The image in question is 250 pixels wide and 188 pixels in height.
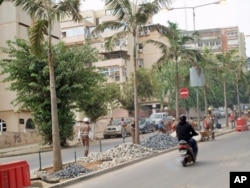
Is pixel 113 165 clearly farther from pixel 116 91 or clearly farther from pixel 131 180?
pixel 116 91

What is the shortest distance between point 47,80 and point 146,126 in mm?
16947

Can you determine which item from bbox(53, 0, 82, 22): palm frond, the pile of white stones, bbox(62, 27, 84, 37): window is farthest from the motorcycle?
bbox(62, 27, 84, 37): window

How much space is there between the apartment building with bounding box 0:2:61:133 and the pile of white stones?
23.7 m

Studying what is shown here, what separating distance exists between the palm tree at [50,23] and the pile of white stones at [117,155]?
2.21 ft

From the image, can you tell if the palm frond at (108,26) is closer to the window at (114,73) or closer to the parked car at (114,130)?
the parked car at (114,130)

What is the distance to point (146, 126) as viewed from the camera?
41.3m

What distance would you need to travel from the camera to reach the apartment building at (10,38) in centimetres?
4159

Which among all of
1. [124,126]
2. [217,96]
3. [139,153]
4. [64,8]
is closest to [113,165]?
[139,153]

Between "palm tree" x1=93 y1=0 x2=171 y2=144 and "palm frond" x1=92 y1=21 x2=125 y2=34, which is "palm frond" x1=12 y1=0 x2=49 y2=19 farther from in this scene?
"palm frond" x1=92 y1=21 x2=125 y2=34

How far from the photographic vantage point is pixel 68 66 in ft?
87.8

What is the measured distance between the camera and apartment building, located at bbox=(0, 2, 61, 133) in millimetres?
41594

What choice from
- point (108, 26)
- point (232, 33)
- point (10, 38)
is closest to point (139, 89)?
point (10, 38)

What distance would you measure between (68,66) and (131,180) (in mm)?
16030

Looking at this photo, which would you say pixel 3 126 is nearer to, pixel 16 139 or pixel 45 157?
pixel 16 139
